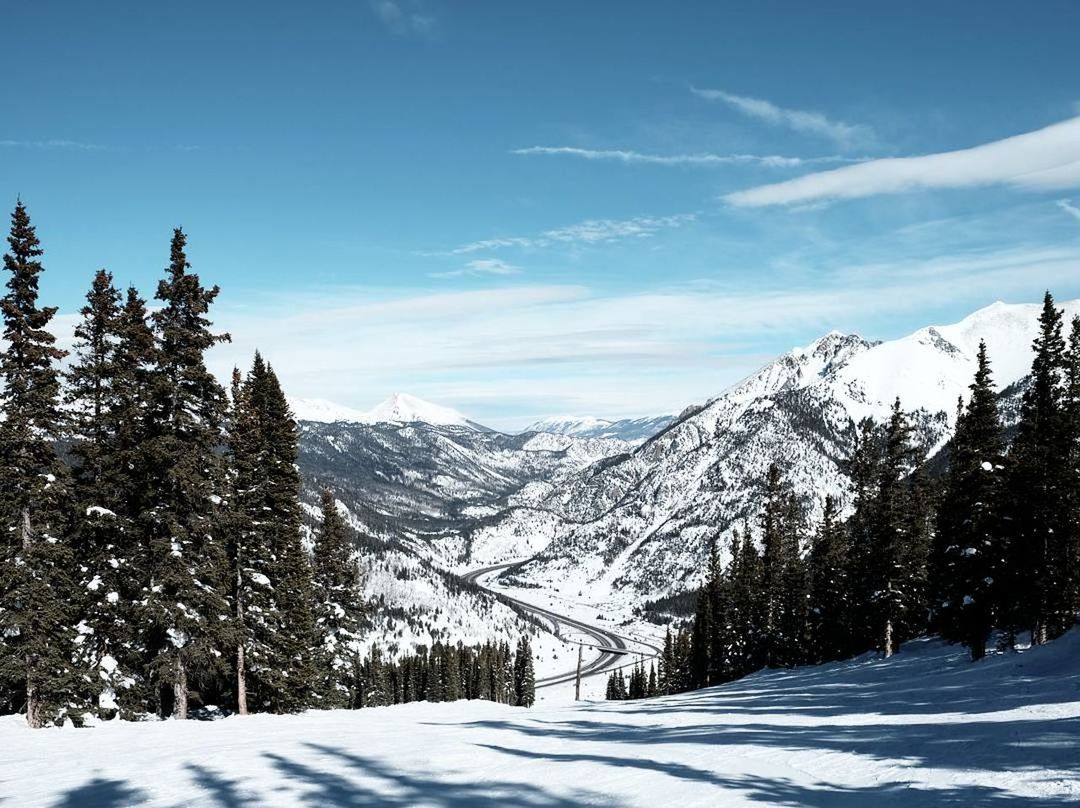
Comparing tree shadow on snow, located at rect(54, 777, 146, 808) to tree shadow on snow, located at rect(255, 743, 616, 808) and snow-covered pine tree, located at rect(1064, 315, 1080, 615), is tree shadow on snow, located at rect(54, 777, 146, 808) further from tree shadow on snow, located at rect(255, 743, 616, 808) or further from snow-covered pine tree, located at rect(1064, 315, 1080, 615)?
snow-covered pine tree, located at rect(1064, 315, 1080, 615)

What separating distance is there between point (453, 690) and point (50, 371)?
83386 mm

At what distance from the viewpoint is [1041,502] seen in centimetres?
3153

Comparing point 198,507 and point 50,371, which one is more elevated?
point 50,371

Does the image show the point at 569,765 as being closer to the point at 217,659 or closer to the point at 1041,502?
the point at 217,659

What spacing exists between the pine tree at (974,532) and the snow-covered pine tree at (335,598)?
31.5 m

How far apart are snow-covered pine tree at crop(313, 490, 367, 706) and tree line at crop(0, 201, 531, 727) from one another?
986 cm

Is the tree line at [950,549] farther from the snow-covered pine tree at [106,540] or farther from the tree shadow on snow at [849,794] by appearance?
the snow-covered pine tree at [106,540]

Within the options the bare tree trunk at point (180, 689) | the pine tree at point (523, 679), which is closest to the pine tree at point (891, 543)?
the bare tree trunk at point (180, 689)

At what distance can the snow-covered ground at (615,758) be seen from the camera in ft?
29.2

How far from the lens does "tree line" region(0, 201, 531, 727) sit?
75.1 feet

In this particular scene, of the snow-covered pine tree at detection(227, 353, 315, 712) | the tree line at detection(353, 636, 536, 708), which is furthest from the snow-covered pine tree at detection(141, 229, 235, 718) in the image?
the tree line at detection(353, 636, 536, 708)

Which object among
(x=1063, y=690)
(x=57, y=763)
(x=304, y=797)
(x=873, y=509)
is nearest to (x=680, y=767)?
(x=304, y=797)

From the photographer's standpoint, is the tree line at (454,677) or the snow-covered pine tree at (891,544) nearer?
the snow-covered pine tree at (891,544)

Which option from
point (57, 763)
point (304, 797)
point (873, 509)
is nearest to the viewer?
point (304, 797)
